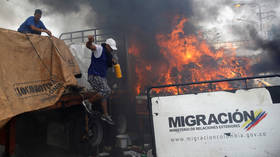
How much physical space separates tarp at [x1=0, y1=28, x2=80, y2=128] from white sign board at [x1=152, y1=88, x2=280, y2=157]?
2.07 metres

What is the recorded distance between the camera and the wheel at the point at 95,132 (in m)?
5.28

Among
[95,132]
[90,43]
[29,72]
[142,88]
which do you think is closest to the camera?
[29,72]

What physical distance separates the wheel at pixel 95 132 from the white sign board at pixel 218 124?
2195 mm

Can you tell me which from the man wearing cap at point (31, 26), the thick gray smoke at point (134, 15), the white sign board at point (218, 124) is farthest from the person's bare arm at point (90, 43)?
the thick gray smoke at point (134, 15)

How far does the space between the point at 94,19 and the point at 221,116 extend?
10.1 meters

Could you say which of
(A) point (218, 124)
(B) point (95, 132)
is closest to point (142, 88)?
(B) point (95, 132)

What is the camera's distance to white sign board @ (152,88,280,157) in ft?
11.7

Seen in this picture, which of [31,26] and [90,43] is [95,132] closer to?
[90,43]

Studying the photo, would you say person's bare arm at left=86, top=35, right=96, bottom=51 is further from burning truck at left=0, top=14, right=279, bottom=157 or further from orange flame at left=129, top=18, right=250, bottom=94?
orange flame at left=129, top=18, right=250, bottom=94

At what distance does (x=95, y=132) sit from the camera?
5.70 m

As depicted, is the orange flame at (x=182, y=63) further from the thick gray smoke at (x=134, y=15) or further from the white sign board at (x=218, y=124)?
the white sign board at (x=218, y=124)

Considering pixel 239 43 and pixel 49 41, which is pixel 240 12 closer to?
pixel 239 43

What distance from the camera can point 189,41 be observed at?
1227cm

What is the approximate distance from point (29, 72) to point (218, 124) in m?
3.72
